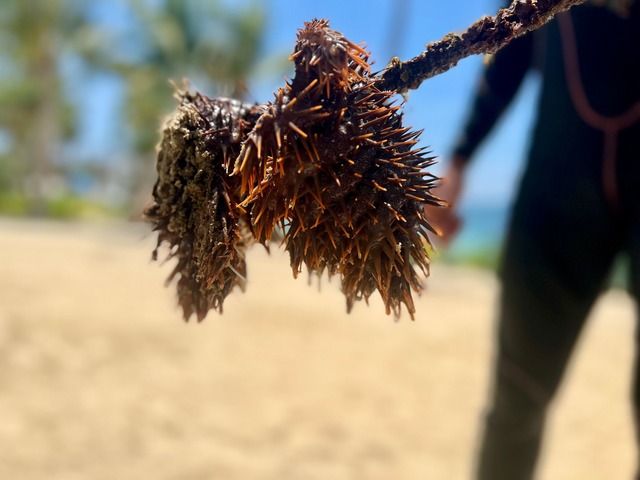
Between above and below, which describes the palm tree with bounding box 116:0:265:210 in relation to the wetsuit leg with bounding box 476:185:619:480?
above

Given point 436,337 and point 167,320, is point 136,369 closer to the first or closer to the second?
point 167,320

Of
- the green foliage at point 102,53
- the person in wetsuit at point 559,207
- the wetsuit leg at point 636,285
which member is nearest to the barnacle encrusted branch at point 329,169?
the person in wetsuit at point 559,207

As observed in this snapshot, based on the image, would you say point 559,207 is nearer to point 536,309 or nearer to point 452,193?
point 536,309

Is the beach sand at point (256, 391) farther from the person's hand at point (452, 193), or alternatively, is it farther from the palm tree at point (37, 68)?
the palm tree at point (37, 68)

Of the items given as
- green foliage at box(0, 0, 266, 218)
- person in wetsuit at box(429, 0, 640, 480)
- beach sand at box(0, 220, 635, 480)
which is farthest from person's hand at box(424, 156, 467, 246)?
green foliage at box(0, 0, 266, 218)

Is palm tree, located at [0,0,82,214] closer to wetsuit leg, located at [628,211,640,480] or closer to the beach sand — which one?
the beach sand

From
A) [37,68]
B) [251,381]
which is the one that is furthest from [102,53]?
[251,381]
